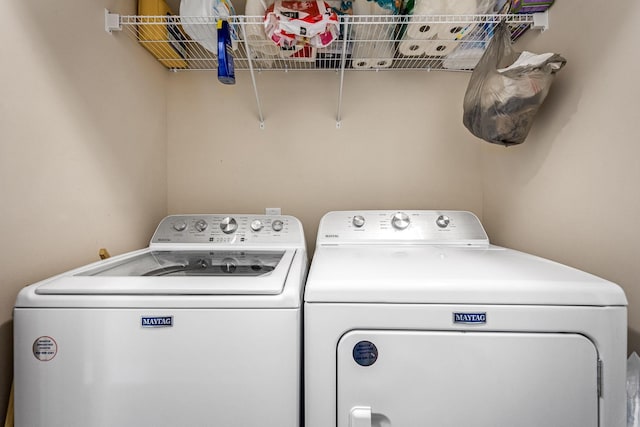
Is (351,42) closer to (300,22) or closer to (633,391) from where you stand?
(300,22)

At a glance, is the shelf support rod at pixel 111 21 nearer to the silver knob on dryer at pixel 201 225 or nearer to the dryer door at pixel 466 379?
the silver knob on dryer at pixel 201 225

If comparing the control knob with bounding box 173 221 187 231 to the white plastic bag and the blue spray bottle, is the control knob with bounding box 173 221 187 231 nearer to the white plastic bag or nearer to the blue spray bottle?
the blue spray bottle

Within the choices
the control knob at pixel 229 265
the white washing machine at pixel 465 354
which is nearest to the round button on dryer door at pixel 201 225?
the control knob at pixel 229 265

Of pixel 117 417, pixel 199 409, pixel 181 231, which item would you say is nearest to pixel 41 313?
pixel 117 417

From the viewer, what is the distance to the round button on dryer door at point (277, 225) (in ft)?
5.16

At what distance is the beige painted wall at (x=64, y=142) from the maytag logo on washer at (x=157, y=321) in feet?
1.40

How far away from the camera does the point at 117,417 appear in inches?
32.9

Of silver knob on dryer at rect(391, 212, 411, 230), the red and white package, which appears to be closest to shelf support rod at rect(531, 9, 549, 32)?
the red and white package

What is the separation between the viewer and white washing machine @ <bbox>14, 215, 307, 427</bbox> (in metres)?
0.82

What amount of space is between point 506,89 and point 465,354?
3.24ft

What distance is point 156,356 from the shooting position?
0.83 meters

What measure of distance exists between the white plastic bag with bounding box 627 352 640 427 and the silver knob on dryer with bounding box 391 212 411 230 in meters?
0.88

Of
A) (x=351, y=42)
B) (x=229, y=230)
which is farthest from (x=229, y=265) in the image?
(x=351, y=42)

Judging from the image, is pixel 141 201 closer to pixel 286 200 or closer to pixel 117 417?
pixel 286 200
